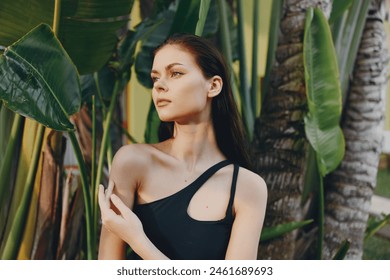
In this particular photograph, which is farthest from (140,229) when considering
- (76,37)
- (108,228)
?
(76,37)

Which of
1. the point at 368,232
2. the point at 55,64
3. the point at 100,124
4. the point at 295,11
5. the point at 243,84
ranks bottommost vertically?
the point at 368,232

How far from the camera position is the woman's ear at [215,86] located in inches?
37.6

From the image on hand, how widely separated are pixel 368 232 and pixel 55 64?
1.21 meters

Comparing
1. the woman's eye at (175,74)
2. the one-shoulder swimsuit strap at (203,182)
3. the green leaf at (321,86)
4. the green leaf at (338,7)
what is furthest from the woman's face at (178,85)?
the green leaf at (338,7)

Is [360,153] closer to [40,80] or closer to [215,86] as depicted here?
[215,86]

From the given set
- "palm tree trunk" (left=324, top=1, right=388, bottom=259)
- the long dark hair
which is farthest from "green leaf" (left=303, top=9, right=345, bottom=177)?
the long dark hair

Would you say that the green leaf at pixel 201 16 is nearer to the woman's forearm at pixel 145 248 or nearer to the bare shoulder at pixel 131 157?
the bare shoulder at pixel 131 157

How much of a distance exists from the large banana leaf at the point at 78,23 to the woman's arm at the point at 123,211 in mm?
446

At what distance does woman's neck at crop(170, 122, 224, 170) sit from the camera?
97cm

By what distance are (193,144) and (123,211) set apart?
18cm

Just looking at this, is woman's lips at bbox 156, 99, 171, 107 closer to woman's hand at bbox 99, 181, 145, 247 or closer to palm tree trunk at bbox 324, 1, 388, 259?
woman's hand at bbox 99, 181, 145, 247

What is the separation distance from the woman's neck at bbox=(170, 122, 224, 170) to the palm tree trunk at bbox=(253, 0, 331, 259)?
564 mm

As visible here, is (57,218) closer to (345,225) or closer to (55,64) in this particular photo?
(55,64)

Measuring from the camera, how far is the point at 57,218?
57.0 inches
